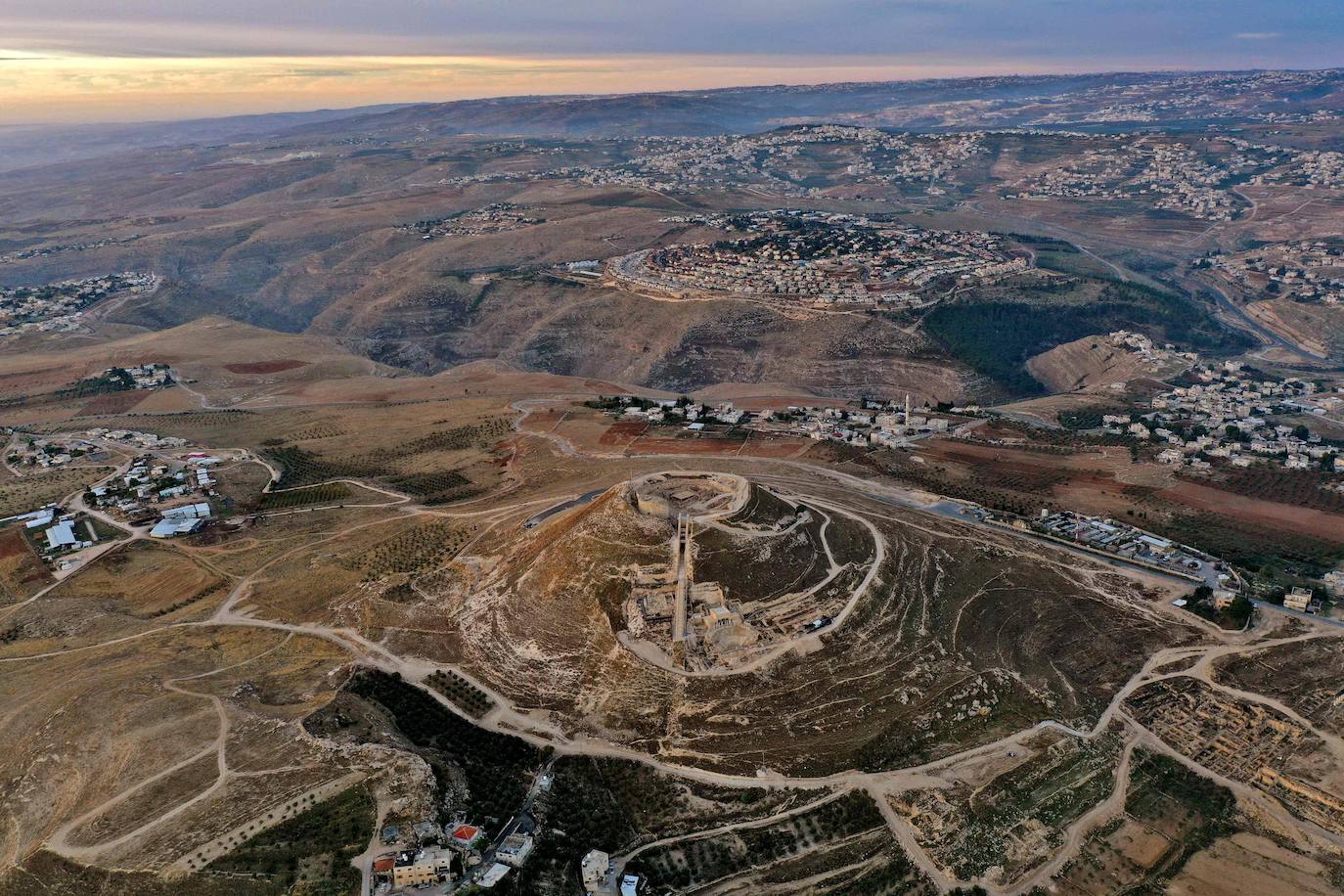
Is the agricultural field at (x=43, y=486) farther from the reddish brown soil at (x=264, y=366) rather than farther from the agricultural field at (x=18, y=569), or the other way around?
the reddish brown soil at (x=264, y=366)

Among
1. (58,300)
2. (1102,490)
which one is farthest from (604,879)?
(58,300)

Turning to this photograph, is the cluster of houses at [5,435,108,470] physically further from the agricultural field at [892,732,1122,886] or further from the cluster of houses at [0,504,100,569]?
the agricultural field at [892,732,1122,886]

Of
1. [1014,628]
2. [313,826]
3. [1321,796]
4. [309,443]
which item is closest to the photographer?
[313,826]

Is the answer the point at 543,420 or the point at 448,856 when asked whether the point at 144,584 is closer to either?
the point at 448,856

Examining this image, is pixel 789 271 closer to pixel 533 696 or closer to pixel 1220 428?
pixel 1220 428

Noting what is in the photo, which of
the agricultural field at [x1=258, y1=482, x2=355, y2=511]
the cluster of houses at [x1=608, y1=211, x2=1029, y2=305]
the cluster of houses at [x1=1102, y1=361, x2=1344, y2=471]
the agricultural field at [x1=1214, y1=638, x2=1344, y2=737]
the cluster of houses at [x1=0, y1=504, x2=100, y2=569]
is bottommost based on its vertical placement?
the cluster of houses at [x1=1102, y1=361, x2=1344, y2=471]

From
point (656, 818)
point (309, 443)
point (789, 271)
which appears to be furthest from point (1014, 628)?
point (789, 271)

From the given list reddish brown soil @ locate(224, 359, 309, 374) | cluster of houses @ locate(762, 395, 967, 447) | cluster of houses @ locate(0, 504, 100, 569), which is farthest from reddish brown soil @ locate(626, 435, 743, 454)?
reddish brown soil @ locate(224, 359, 309, 374)
